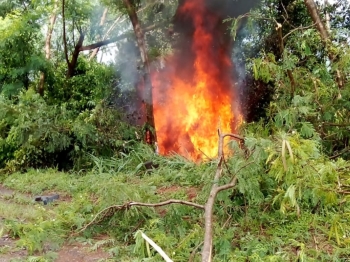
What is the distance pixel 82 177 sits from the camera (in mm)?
7375

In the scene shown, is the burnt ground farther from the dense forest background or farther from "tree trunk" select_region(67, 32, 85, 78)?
"tree trunk" select_region(67, 32, 85, 78)

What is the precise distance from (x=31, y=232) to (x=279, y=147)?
7.98 feet

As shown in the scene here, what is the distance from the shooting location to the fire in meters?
9.77

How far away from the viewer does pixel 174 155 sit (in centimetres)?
783

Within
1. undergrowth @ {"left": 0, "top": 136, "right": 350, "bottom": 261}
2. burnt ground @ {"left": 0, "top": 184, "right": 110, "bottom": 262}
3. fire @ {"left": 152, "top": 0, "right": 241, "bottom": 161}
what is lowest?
burnt ground @ {"left": 0, "top": 184, "right": 110, "bottom": 262}

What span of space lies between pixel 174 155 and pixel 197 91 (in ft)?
8.98

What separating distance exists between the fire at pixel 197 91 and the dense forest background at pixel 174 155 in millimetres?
302

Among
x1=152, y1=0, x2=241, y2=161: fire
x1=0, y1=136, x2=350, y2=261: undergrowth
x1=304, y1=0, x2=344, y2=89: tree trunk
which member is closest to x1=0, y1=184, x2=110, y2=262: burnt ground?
x1=0, y1=136, x2=350, y2=261: undergrowth

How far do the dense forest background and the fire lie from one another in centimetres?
30

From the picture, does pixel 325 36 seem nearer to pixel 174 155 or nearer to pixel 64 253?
pixel 174 155

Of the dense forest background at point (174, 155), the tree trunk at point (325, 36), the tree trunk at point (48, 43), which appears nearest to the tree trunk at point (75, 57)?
the dense forest background at point (174, 155)

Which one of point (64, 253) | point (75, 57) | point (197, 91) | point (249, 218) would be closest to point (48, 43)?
point (75, 57)

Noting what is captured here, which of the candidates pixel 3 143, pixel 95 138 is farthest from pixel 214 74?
pixel 3 143

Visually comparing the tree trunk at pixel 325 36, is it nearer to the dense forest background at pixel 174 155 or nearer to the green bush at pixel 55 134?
the dense forest background at pixel 174 155
